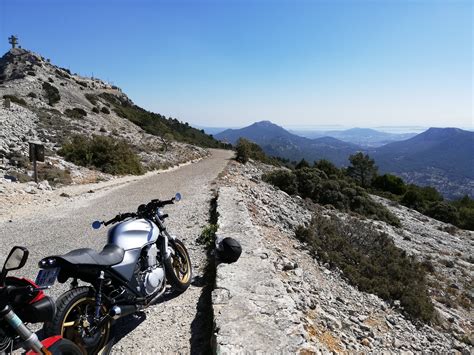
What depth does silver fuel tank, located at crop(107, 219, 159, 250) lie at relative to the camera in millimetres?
3725

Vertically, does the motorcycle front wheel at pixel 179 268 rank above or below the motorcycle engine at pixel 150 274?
below

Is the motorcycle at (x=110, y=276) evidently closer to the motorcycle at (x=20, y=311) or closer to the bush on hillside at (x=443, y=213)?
the motorcycle at (x=20, y=311)

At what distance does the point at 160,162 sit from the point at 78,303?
20515mm

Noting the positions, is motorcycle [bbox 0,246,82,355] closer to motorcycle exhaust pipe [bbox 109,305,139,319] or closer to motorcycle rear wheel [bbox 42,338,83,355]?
motorcycle rear wheel [bbox 42,338,83,355]

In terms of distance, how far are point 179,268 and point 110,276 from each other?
1.78m

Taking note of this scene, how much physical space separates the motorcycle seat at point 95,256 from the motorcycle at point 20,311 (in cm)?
54

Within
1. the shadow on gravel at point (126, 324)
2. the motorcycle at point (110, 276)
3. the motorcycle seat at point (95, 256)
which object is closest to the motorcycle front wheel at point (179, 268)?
the motorcycle at point (110, 276)

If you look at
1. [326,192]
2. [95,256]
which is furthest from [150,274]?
[326,192]

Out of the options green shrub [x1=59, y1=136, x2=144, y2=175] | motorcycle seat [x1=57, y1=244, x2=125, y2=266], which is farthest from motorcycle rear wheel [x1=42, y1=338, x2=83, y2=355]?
green shrub [x1=59, y1=136, x2=144, y2=175]

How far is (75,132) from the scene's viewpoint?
75.9ft

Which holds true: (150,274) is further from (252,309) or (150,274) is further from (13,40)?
(13,40)

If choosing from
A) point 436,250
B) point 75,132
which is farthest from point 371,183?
point 75,132

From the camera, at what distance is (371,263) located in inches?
394

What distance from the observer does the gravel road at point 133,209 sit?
159 inches
